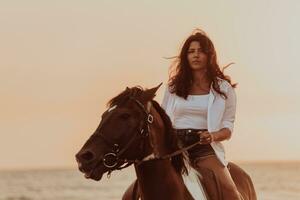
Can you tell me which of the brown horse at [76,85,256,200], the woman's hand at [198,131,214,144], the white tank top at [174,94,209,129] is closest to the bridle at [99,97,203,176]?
the brown horse at [76,85,256,200]

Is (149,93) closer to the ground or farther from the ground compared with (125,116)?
farther from the ground

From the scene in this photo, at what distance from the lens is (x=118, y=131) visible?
7953 millimetres

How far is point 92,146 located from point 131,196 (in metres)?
1.22

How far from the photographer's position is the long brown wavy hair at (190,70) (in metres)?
9.34

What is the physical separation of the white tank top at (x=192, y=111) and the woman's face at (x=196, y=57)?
0.97 ft

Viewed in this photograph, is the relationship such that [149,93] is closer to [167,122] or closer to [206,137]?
[167,122]

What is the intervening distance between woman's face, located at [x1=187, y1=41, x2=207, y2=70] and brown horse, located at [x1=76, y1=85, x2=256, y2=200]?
1.04m

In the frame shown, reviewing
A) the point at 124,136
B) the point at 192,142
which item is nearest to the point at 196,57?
the point at 192,142

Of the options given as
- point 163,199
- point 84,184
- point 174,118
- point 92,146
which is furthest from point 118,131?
point 84,184

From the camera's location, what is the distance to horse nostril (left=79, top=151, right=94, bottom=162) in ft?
25.6

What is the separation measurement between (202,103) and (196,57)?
45 centimetres

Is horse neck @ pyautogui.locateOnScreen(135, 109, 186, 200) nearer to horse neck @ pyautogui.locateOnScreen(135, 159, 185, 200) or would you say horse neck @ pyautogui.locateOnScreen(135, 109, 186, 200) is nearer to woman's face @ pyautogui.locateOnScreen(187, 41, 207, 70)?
horse neck @ pyautogui.locateOnScreen(135, 159, 185, 200)

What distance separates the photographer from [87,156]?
7.81 meters

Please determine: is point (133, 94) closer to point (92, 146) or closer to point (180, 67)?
point (92, 146)
